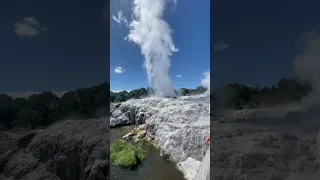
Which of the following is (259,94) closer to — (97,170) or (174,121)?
(97,170)

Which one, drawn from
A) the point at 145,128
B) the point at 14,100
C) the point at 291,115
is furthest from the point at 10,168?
the point at 145,128

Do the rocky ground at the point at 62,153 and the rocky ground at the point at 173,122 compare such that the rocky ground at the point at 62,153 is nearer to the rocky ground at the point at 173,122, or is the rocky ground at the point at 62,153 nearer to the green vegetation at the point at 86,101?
the green vegetation at the point at 86,101

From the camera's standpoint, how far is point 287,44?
2104mm

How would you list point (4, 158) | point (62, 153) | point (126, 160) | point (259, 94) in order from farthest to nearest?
1. point (126, 160)
2. point (259, 94)
3. point (62, 153)
4. point (4, 158)

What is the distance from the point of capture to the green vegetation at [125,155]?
233 inches

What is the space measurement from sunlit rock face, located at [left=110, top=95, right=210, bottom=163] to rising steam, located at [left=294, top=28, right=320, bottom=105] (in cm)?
434

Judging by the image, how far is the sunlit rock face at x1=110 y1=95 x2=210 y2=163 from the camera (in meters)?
6.34

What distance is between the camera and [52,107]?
192cm

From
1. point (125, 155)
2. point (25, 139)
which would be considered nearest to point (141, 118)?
point (125, 155)

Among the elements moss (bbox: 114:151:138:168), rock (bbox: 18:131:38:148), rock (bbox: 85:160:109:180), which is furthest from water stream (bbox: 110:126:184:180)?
rock (bbox: 18:131:38:148)

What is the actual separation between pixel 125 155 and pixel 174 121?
2.41m

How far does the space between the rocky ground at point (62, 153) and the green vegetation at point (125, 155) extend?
11.9 ft

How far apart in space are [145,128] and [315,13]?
777 cm

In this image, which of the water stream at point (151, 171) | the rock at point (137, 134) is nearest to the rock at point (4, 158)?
the water stream at point (151, 171)
